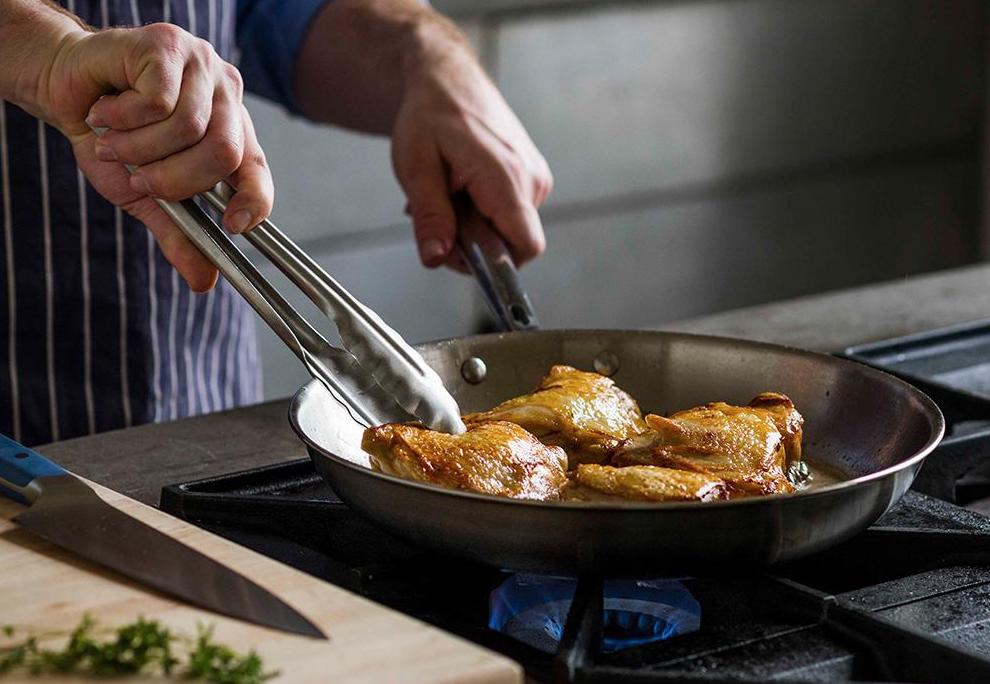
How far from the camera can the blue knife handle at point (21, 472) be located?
98 centimetres

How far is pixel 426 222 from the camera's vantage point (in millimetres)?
1534

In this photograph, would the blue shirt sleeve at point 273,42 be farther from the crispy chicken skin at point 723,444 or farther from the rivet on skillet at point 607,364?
the crispy chicken skin at point 723,444

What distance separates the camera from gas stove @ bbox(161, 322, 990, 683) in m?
0.83

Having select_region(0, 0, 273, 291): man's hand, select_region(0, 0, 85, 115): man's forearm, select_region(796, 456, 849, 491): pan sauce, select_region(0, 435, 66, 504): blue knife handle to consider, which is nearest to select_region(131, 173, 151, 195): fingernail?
select_region(0, 0, 273, 291): man's hand

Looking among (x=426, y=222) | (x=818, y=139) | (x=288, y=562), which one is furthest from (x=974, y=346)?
(x=818, y=139)

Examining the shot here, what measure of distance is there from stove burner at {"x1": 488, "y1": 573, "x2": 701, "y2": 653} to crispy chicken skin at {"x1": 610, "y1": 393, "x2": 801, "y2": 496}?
8 cm

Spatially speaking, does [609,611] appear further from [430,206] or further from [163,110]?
[430,206]

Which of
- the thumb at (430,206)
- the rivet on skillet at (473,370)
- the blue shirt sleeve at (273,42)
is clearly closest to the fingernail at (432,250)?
the thumb at (430,206)

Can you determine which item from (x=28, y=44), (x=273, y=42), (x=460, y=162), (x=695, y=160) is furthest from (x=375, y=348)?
(x=695, y=160)

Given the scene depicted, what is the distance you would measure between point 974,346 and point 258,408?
2.53 ft

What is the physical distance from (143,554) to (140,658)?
146 mm

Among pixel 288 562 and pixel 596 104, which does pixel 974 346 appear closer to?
pixel 288 562

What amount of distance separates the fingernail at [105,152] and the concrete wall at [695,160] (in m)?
1.88

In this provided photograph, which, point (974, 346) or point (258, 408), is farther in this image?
point (974, 346)
